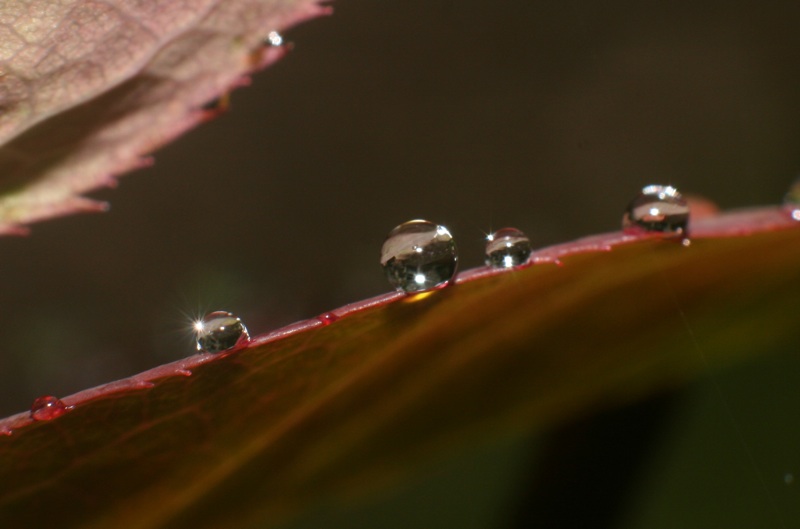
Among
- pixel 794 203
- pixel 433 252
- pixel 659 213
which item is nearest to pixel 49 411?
pixel 433 252

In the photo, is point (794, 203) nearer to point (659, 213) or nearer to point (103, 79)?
point (659, 213)

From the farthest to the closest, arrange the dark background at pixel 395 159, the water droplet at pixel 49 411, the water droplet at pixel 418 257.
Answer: the dark background at pixel 395 159, the water droplet at pixel 418 257, the water droplet at pixel 49 411

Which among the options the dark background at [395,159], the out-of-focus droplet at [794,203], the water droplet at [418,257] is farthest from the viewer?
the dark background at [395,159]

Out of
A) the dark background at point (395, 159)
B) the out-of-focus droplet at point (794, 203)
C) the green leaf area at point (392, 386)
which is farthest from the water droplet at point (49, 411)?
the dark background at point (395, 159)

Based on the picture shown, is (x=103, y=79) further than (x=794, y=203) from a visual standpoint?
No

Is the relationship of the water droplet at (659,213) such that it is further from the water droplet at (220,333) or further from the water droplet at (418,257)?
the water droplet at (220,333)

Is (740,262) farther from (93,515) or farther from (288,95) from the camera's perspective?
(288,95)

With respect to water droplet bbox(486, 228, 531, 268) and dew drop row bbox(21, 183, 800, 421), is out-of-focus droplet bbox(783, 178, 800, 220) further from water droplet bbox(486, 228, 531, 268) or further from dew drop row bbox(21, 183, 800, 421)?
water droplet bbox(486, 228, 531, 268)
